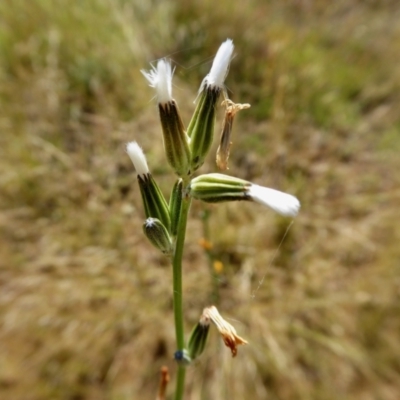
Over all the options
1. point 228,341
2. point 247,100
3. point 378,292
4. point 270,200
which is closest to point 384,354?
point 378,292

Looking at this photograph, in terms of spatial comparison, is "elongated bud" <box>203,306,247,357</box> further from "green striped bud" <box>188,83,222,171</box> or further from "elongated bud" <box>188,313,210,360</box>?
"green striped bud" <box>188,83,222,171</box>

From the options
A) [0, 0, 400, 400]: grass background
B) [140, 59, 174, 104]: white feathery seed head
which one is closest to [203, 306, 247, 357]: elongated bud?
[140, 59, 174, 104]: white feathery seed head

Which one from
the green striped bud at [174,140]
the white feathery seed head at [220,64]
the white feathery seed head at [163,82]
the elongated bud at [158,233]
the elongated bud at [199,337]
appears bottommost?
the elongated bud at [199,337]

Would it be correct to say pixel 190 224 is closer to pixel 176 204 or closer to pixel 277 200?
pixel 176 204

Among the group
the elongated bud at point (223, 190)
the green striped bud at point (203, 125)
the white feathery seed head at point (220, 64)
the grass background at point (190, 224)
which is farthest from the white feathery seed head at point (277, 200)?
the grass background at point (190, 224)

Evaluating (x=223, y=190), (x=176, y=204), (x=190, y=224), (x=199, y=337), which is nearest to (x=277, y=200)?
(x=223, y=190)

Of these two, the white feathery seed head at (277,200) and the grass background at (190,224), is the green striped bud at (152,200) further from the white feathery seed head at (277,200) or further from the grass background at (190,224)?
the grass background at (190,224)
